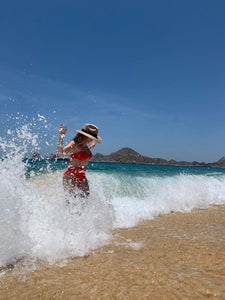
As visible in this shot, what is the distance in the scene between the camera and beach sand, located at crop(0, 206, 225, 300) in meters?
2.55

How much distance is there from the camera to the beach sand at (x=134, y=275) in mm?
2555

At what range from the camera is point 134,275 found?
2.92 meters

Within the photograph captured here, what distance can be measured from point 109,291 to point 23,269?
48.8 inches

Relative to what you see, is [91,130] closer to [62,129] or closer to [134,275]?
[62,129]

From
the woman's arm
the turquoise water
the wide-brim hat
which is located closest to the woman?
the wide-brim hat

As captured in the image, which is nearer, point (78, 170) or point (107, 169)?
point (78, 170)

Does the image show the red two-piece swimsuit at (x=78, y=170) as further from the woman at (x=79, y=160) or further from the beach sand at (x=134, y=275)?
the beach sand at (x=134, y=275)

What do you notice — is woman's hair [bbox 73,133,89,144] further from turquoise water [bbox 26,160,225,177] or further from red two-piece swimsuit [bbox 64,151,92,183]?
turquoise water [bbox 26,160,225,177]

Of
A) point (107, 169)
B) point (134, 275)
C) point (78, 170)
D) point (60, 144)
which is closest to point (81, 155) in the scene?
point (78, 170)

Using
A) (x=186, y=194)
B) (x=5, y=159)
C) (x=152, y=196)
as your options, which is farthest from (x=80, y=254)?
(x=186, y=194)

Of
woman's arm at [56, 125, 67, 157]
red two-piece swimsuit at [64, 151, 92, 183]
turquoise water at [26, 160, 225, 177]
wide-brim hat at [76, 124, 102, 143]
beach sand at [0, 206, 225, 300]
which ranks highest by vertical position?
wide-brim hat at [76, 124, 102, 143]

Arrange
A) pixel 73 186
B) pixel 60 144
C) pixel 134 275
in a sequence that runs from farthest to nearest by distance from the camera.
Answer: pixel 73 186 → pixel 60 144 → pixel 134 275

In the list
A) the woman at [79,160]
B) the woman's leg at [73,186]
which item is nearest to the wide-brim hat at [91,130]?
the woman at [79,160]

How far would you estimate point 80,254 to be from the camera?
3822 mm
